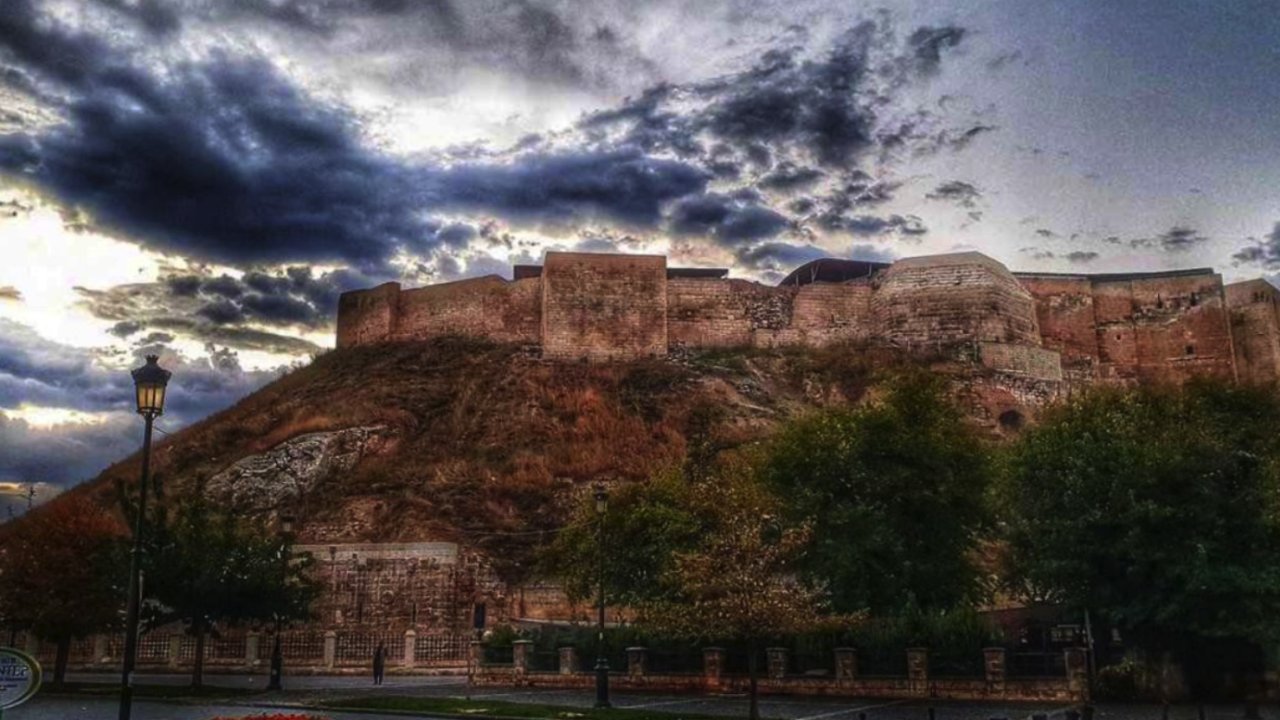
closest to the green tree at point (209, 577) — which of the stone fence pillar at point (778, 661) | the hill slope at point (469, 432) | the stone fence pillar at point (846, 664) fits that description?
the stone fence pillar at point (778, 661)

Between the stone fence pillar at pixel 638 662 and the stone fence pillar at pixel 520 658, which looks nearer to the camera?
the stone fence pillar at pixel 638 662

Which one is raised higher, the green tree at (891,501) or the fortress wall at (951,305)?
the fortress wall at (951,305)

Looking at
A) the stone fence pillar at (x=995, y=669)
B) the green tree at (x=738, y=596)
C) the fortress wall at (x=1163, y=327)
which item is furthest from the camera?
the fortress wall at (x=1163, y=327)

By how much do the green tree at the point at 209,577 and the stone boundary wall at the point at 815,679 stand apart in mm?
5038

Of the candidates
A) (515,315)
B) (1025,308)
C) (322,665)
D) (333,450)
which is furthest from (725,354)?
(322,665)

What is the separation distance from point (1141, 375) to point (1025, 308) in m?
8.34

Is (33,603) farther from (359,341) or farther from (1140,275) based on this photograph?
(1140,275)

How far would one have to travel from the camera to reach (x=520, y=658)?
25.8m

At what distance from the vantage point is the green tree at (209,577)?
2491 centimetres

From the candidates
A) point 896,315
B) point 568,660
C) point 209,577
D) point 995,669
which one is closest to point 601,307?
point 896,315

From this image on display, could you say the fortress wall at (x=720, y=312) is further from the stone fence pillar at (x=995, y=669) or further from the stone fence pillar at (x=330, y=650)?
the stone fence pillar at (x=995, y=669)

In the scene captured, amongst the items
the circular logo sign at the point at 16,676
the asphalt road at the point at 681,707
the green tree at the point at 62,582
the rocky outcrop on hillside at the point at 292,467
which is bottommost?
the asphalt road at the point at 681,707

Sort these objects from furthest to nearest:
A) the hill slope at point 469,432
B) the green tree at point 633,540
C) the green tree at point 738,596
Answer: the hill slope at point 469,432
the green tree at point 633,540
the green tree at point 738,596

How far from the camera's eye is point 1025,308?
191ft
